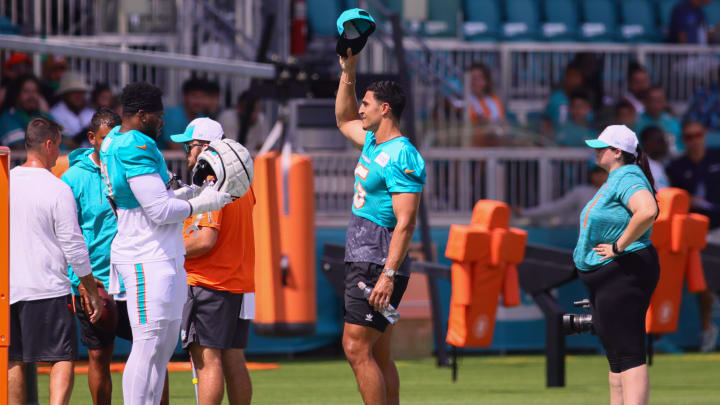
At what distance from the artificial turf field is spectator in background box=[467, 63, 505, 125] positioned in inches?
113

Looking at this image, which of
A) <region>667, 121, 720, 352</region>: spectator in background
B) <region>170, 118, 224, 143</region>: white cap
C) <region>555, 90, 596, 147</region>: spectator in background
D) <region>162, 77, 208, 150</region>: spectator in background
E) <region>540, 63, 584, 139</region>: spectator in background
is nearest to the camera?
<region>170, 118, 224, 143</region>: white cap

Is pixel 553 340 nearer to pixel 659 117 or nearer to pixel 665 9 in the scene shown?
pixel 659 117

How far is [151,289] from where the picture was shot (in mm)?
5793

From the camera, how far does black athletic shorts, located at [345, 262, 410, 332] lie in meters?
6.43

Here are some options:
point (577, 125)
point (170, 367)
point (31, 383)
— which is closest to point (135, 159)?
point (31, 383)

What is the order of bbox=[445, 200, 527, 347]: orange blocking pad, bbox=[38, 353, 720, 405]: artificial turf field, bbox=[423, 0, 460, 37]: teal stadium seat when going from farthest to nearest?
bbox=[423, 0, 460, 37]: teal stadium seat
bbox=[445, 200, 527, 347]: orange blocking pad
bbox=[38, 353, 720, 405]: artificial turf field

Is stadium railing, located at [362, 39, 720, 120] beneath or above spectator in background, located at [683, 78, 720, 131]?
above

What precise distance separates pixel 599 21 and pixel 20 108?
30.1ft

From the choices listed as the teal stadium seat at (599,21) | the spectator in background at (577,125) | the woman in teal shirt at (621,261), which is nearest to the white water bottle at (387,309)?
the woman in teal shirt at (621,261)

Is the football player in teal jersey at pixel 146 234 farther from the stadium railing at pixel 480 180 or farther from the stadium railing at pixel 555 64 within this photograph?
the stadium railing at pixel 555 64

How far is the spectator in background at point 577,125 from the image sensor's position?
1333 centimetres

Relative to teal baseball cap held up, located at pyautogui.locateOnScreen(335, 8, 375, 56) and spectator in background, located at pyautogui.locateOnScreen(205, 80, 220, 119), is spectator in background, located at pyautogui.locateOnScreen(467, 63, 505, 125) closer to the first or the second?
spectator in background, located at pyautogui.locateOnScreen(205, 80, 220, 119)

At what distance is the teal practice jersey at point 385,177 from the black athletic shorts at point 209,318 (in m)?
0.87

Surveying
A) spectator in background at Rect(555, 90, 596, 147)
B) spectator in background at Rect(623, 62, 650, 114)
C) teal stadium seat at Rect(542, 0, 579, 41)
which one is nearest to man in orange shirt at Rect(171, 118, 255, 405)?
spectator in background at Rect(555, 90, 596, 147)
